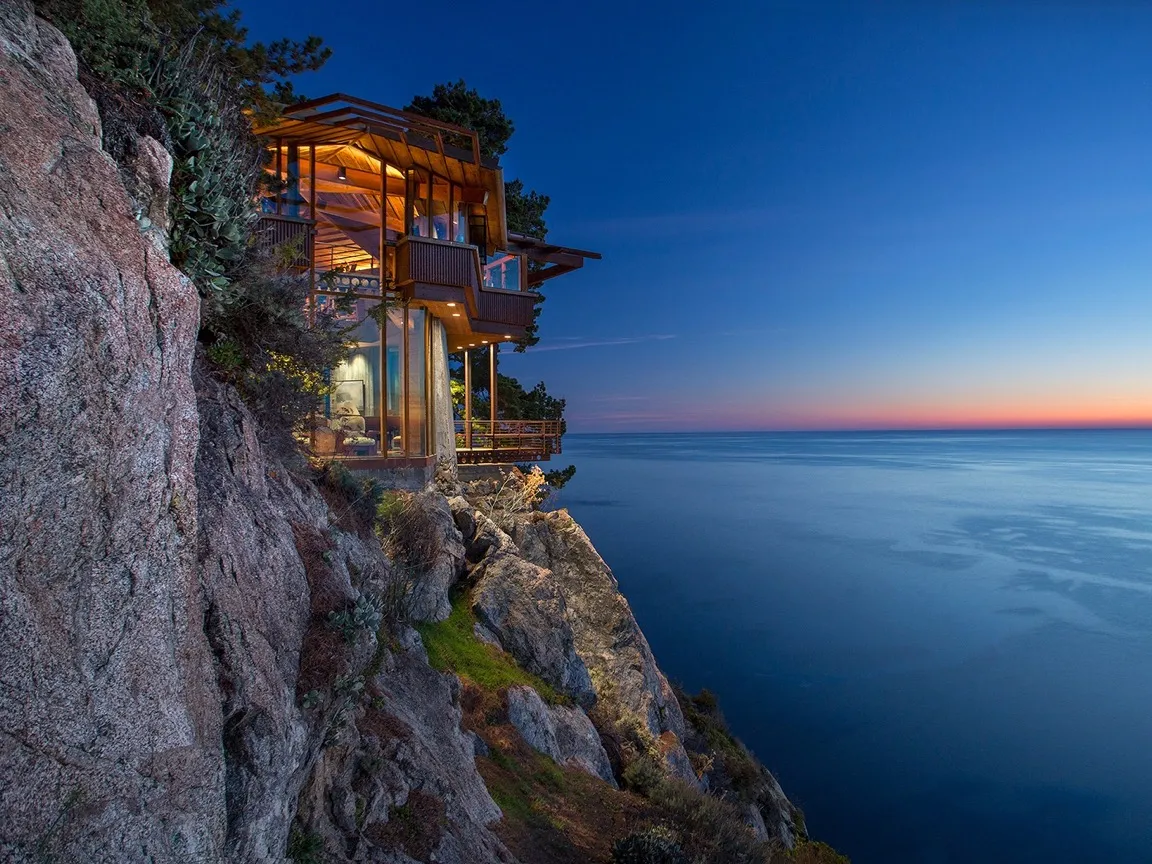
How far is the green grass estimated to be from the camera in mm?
10953

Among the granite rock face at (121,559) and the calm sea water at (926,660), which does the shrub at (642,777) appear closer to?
the granite rock face at (121,559)

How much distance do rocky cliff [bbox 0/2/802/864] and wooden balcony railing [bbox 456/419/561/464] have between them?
1390 cm

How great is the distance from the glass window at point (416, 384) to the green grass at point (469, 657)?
19.1ft

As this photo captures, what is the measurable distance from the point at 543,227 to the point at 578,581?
66.9 feet

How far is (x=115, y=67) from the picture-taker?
16.2 ft

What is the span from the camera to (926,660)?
37.1m

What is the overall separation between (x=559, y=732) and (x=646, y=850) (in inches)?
146

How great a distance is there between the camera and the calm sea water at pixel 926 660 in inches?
977

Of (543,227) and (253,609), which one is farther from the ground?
(543,227)

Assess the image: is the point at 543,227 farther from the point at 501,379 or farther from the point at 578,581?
the point at 578,581

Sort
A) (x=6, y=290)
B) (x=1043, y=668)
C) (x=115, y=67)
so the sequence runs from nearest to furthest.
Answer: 1. (x=6, y=290)
2. (x=115, y=67)
3. (x=1043, y=668)

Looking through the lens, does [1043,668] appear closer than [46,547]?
No

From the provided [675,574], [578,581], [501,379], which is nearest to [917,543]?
[675,574]

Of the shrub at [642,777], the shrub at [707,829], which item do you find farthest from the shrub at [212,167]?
the shrub at [642,777]
